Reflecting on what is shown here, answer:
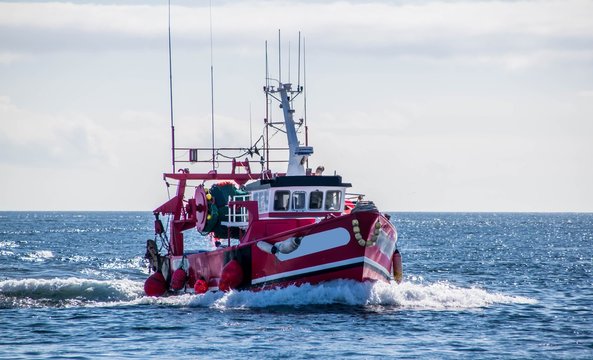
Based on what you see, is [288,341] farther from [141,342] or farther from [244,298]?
[244,298]

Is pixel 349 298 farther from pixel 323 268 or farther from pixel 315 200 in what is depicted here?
pixel 315 200

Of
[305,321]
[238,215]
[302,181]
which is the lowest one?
[305,321]

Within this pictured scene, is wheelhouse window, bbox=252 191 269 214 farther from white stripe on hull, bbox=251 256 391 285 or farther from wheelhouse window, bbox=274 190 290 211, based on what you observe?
white stripe on hull, bbox=251 256 391 285

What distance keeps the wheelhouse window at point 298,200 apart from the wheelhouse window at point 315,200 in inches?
9.1

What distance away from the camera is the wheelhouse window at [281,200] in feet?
121

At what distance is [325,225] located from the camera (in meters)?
33.7

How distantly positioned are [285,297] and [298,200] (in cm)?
384

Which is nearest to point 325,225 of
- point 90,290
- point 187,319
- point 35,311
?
point 187,319

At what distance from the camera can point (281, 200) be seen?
37.0 metres

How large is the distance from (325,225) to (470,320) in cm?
502

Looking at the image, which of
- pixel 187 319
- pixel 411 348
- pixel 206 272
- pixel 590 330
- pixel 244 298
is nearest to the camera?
pixel 411 348

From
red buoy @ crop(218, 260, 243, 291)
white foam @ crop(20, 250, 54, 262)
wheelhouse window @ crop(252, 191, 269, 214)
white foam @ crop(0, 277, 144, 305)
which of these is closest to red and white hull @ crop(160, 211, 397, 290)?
red buoy @ crop(218, 260, 243, 291)

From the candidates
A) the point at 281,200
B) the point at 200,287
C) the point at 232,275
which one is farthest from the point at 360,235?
the point at 200,287

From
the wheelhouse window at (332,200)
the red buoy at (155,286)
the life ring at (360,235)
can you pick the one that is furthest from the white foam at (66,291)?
the life ring at (360,235)
